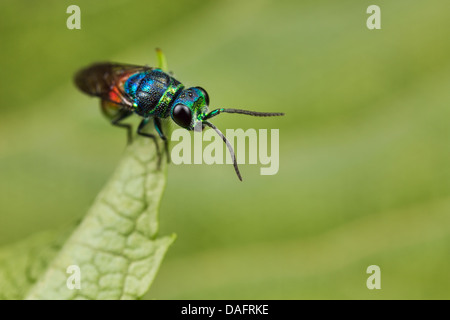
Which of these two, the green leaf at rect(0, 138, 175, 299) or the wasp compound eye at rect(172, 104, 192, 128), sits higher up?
the wasp compound eye at rect(172, 104, 192, 128)

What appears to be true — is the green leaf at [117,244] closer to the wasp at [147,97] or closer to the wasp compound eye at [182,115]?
the wasp at [147,97]

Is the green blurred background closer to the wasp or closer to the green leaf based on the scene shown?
the wasp

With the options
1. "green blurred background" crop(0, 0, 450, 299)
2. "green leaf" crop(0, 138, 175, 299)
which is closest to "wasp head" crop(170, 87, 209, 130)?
"green leaf" crop(0, 138, 175, 299)

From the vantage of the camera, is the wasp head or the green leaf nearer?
the green leaf

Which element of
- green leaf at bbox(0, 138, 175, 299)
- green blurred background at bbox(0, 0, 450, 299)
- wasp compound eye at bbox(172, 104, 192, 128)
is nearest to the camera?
green leaf at bbox(0, 138, 175, 299)

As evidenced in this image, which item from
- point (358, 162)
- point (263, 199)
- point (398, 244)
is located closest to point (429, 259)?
point (398, 244)

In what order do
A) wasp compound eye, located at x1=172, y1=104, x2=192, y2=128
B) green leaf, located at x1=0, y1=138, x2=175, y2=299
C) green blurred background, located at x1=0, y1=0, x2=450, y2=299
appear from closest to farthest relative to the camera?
green leaf, located at x1=0, y1=138, x2=175, y2=299 < wasp compound eye, located at x1=172, y1=104, x2=192, y2=128 < green blurred background, located at x1=0, y1=0, x2=450, y2=299
